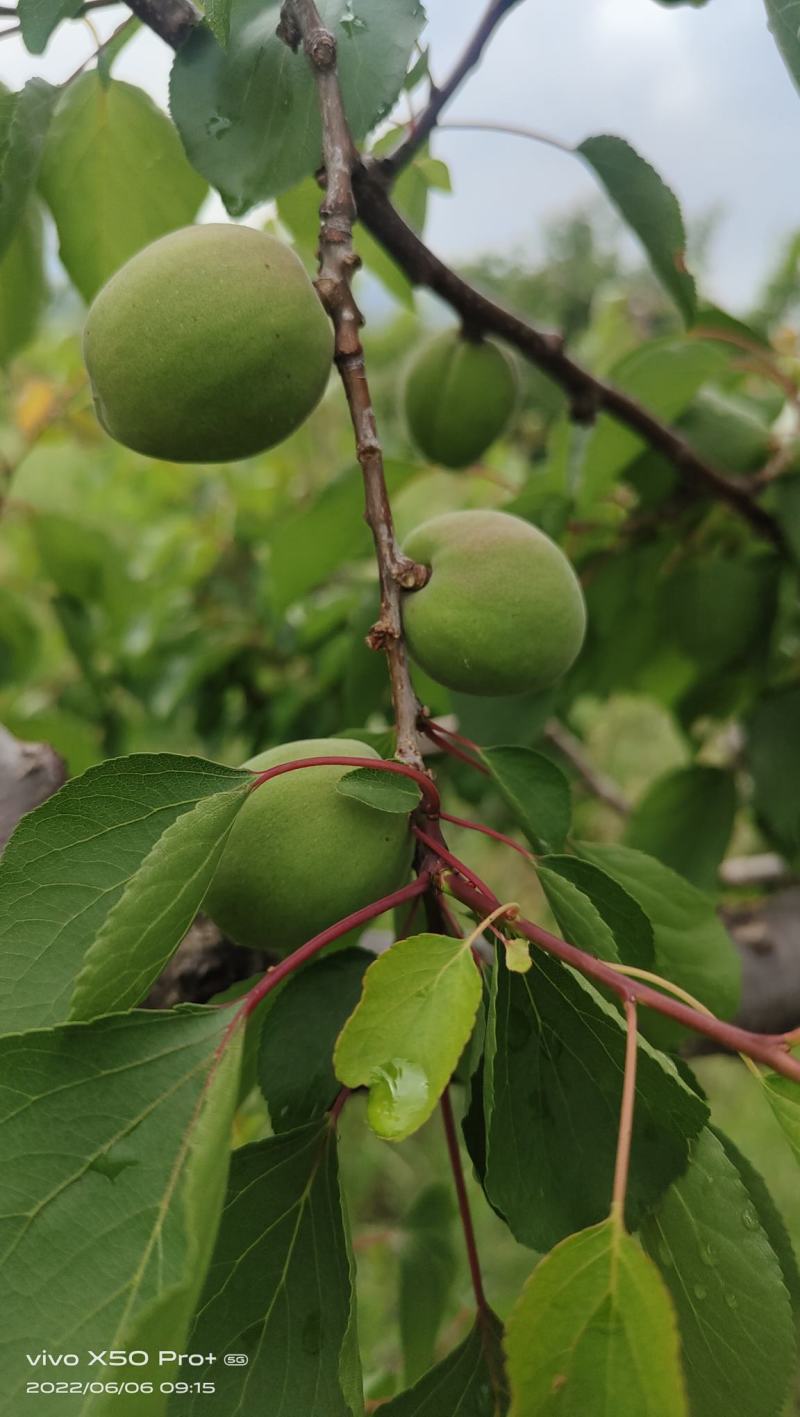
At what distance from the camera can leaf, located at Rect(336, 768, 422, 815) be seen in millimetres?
408

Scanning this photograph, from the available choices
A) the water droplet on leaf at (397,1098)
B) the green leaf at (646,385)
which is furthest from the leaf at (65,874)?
the green leaf at (646,385)

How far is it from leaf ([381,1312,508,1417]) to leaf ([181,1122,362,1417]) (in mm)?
58

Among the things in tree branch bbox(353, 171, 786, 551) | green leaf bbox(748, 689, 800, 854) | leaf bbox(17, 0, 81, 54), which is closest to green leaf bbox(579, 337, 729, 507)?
tree branch bbox(353, 171, 786, 551)

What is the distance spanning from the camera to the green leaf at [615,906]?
433 mm

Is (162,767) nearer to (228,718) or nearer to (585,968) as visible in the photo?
(585,968)

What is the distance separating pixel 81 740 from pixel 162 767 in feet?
2.13

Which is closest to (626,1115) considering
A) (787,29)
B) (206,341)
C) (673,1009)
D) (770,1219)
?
(673,1009)

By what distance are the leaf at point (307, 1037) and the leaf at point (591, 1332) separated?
15 centimetres

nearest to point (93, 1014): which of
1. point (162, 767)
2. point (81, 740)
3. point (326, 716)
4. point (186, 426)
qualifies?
point (162, 767)

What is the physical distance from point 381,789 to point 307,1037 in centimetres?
13

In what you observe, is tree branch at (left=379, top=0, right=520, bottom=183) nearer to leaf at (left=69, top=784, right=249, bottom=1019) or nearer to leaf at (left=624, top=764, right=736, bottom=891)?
leaf at (left=69, top=784, right=249, bottom=1019)

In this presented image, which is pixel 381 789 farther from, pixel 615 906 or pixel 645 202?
pixel 645 202

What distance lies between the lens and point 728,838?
1.01m

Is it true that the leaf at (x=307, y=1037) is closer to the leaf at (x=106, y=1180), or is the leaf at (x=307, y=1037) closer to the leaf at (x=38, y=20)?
the leaf at (x=106, y=1180)
